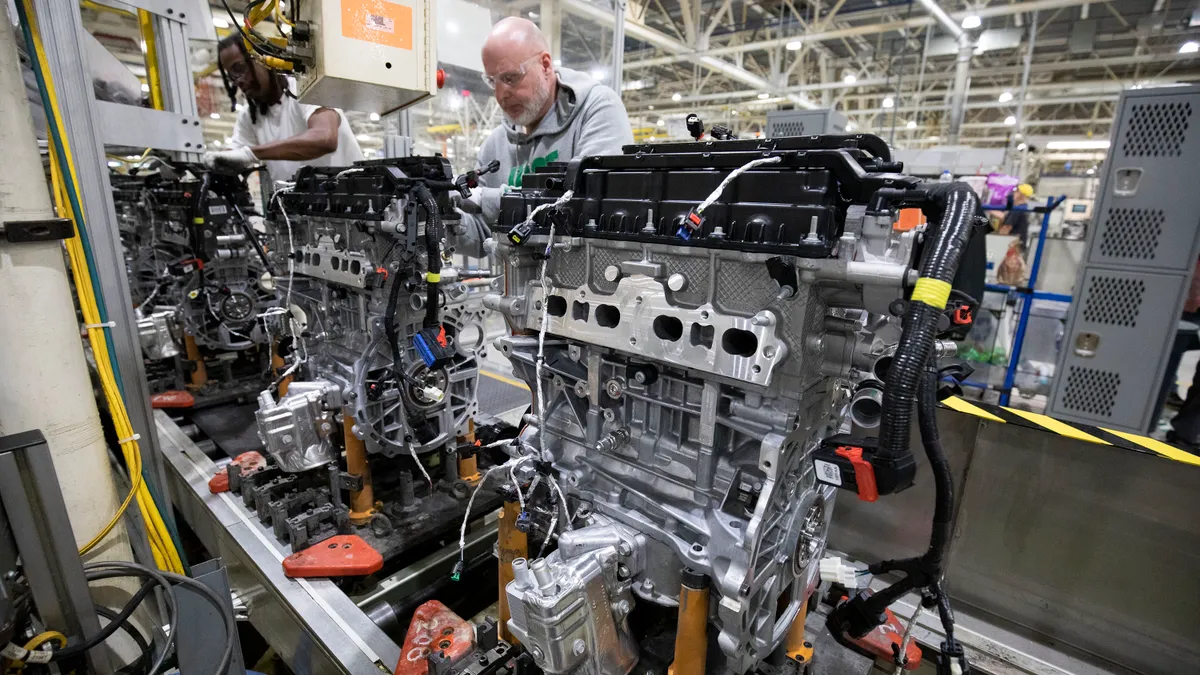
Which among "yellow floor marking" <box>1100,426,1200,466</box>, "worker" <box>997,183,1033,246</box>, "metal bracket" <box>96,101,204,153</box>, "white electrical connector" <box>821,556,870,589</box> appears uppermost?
"metal bracket" <box>96,101,204,153</box>

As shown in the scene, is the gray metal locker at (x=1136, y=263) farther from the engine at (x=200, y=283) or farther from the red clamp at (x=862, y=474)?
the engine at (x=200, y=283)

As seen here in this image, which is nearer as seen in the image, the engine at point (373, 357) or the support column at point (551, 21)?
the engine at point (373, 357)

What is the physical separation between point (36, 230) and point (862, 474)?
2420 millimetres

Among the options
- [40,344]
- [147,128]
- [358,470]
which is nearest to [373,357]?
[358,470]

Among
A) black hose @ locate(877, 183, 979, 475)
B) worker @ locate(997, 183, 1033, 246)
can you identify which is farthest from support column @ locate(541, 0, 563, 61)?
worker @ locate(997, 183, 1033, 246)

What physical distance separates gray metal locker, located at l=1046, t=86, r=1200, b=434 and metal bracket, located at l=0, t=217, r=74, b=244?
5.24 metres

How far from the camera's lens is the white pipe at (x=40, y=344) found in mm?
1705

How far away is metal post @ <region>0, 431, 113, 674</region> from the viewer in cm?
153

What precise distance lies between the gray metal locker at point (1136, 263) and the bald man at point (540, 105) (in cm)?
331

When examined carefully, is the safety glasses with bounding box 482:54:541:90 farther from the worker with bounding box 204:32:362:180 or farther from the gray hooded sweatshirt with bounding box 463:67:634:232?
the worker with bounding box 204:32:362:180

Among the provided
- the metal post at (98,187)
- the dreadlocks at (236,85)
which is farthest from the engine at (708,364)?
the dreadlocks at (236,85)

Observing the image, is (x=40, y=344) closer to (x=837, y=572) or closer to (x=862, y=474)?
(x=862, y=474)

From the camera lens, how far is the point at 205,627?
1924 millimetres

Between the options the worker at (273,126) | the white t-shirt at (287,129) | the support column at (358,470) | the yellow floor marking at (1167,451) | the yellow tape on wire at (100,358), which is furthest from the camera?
the white t-shirt at (287,129)
